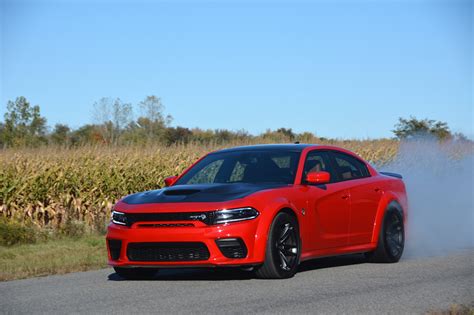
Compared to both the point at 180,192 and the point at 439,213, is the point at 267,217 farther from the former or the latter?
the point at 439,213

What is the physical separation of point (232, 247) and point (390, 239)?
3315 mm

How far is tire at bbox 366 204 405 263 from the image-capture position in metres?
12.0

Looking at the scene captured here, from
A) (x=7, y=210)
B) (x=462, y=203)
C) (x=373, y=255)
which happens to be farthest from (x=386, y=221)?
(x=7, y=210)

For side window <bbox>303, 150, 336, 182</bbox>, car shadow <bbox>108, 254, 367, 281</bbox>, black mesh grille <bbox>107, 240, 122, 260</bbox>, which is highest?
side window <bbox>303, 150, 336, 182</bbox>

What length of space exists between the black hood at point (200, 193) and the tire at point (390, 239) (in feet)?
7.09

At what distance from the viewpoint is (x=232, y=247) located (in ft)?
31.6

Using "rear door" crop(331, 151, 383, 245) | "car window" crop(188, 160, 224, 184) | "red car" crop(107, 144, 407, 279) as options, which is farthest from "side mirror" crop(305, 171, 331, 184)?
"car window" crop(188, 160, 224, 184)

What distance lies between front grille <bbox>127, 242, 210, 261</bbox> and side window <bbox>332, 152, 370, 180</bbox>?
279 centimetres

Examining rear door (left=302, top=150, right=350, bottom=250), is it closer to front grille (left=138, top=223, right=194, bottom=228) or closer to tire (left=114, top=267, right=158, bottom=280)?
front grille (left=138, top=223, right=194, bottom=228)

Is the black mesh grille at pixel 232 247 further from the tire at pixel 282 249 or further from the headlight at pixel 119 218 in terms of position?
the headlight at pixel 119 218

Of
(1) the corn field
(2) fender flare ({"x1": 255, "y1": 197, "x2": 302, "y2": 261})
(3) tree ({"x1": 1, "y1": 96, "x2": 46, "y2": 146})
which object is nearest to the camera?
(2) fender flare ({"x1": 255, "y1": 197, "x2": 302, "y2": 261})

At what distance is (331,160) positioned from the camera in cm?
1188

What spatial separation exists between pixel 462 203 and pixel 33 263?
9173 mm

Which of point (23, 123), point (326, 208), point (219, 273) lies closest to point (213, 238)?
point (219, 273)
